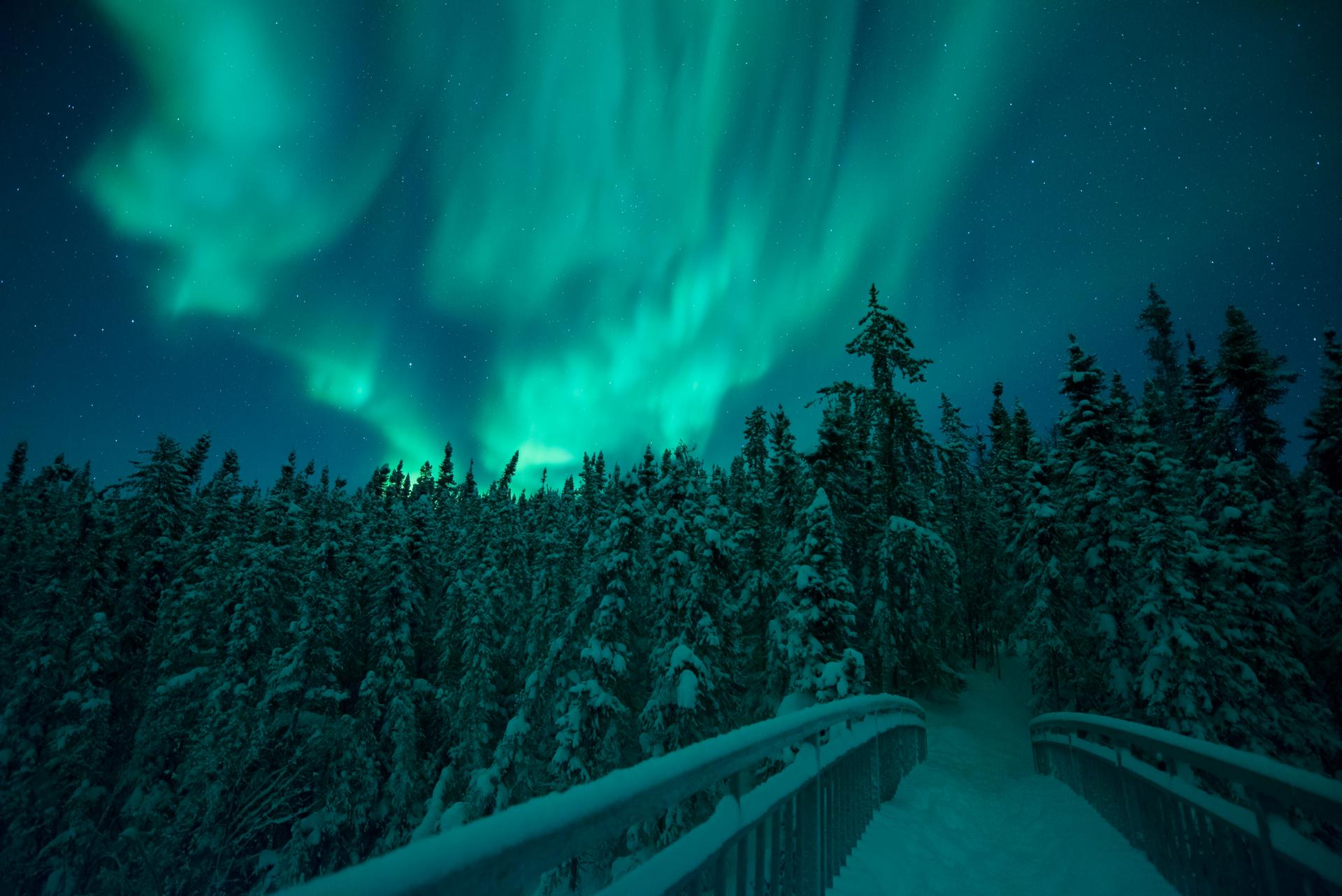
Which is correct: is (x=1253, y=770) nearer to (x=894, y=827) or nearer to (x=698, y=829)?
(x=698, y=829)

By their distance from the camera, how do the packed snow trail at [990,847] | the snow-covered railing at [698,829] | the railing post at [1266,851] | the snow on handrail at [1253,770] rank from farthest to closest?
the packed snow trail at [990,847] → the railing post at [1266,851] → the snow on handrail at [1253,770] → the snow-covered railing at [698,829]

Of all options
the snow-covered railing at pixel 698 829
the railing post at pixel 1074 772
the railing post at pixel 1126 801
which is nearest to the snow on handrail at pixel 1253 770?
the railing post at pixel 1126 801

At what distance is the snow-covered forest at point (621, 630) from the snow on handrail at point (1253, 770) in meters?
10.5

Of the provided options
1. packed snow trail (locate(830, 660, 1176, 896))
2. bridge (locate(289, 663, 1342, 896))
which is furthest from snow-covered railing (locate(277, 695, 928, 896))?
packed snow trail (locate(830, 660, 1176, 896))

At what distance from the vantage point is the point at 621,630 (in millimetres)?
20328

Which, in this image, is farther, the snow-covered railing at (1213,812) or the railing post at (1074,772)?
the railing post at (1074,772)

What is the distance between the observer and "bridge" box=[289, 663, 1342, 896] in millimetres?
1552

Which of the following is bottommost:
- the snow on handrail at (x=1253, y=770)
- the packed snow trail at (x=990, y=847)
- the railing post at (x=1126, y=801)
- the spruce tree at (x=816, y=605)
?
A: the packed snow trail at (x=990, y=847)

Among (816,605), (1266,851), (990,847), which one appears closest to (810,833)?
(1266,851)

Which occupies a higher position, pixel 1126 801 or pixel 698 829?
pixel 698 829

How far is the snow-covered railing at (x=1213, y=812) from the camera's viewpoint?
10.5ft

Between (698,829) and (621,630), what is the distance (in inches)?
719

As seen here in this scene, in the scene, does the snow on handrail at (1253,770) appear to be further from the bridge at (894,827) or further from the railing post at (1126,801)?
the railing post at (1126,801)

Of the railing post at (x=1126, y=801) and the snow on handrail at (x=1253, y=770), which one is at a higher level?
the snow on handrail at (x=1253, y=770)
